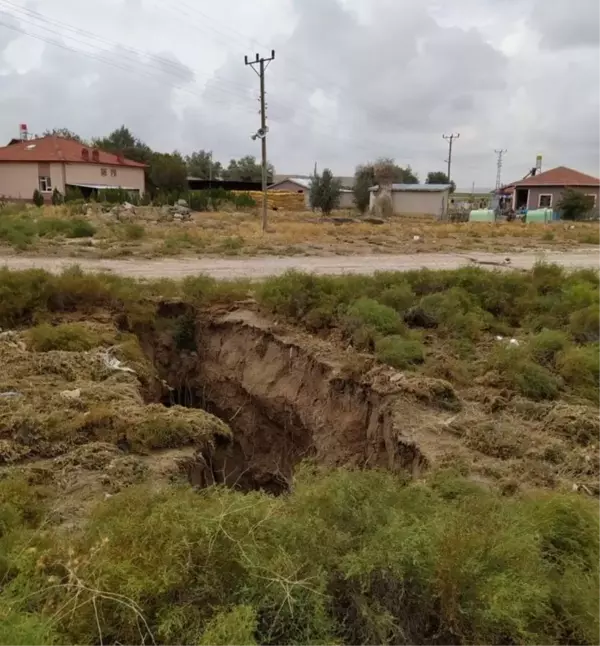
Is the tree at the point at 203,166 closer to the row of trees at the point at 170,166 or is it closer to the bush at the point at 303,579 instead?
the row of trees at the point at 170,166

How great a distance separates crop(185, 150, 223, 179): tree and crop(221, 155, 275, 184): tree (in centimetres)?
140

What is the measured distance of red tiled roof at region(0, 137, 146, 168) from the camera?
46625 mm

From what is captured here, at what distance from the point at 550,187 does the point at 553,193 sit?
0.53 metres

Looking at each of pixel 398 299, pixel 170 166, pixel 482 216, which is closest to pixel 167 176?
pixel 170 166

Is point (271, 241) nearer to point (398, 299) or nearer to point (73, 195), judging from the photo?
point (398, 299)

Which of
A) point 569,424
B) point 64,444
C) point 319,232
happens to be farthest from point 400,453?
point 319,232

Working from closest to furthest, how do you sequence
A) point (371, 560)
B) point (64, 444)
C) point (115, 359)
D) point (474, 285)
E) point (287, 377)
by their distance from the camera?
point (371, 560)
point (64, 444)
point (115, 359)
point (287, 377)
point (474, 285)

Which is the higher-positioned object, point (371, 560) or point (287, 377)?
point (371, 560)

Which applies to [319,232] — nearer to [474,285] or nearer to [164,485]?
[474,285]

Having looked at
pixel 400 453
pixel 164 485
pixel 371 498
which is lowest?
pixel 400 453

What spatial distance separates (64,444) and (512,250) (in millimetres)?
18290

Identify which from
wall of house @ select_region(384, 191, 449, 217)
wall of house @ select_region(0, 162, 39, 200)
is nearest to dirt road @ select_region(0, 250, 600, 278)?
wall of house @ select_region(384, 191, 449, 217)

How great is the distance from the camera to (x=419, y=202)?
160ft

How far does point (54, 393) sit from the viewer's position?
7004 millimetres
